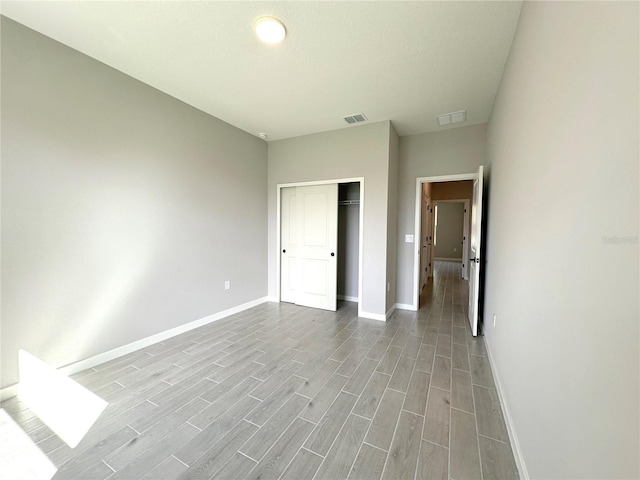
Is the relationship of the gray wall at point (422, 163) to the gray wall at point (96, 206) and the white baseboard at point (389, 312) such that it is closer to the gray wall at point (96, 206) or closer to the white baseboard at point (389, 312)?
the white baseboard at point (389, 312)

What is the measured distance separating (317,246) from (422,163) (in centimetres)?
221

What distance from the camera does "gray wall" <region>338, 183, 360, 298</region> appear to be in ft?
15.1

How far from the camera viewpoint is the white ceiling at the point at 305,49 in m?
1.78

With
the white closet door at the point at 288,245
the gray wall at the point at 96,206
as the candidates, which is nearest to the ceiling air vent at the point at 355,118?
the white closet door at the point at 288,245

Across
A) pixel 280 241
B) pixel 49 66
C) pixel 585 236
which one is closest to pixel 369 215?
pixel 280 241

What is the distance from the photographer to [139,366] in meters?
2.38

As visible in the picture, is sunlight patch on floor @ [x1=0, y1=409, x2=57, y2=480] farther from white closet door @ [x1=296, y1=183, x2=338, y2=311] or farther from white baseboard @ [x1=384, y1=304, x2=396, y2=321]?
white baseboard @ [x1=384, y1=304, x2=396, y2=321]

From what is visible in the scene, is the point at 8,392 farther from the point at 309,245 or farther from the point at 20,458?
the point at 309,245

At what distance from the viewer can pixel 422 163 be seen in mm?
4016

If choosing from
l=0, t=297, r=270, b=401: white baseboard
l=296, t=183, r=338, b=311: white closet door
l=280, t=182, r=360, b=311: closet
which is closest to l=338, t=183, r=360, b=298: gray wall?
l=280, t=182, r=360, b=311: closet

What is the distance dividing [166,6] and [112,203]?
1.78m

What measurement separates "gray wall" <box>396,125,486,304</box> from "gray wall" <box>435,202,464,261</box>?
7.11 metres

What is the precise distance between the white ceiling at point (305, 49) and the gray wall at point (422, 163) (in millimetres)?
606

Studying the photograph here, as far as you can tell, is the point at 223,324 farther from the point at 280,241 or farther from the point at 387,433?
the point at 387,433
